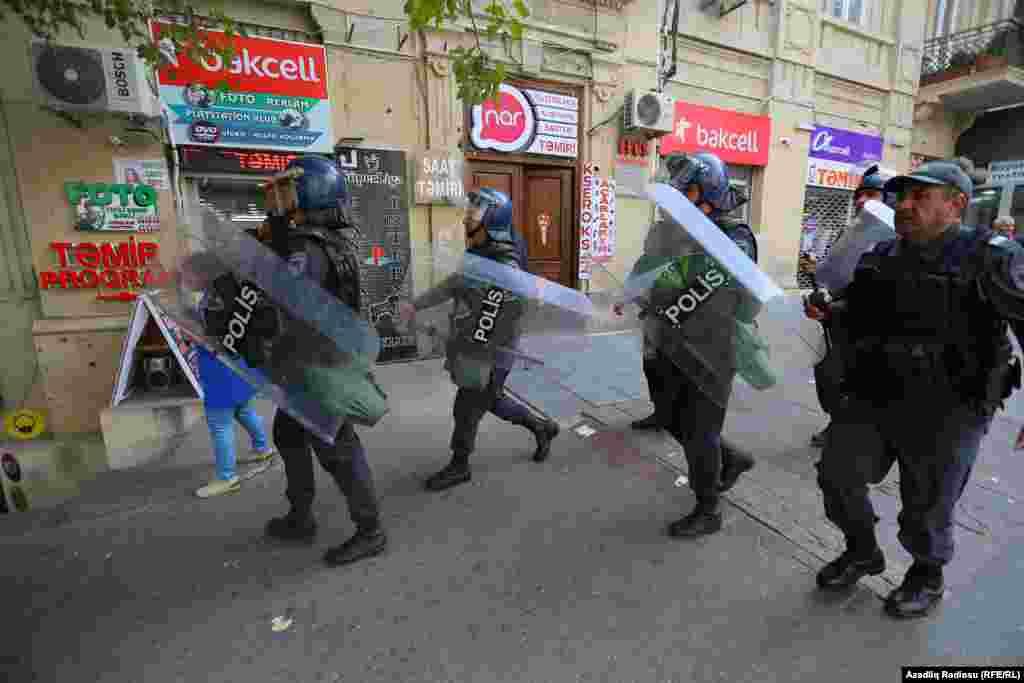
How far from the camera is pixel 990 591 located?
2.27 m

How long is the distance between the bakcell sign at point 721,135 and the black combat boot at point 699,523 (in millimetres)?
6230

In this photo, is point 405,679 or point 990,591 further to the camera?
point 990,591

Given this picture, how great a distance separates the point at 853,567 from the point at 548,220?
5.51 m

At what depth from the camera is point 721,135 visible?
7.93 metres

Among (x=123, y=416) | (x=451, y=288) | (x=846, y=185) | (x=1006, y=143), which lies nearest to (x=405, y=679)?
(x=451, y=288)

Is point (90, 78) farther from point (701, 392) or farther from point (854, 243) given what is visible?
point (854, 243)

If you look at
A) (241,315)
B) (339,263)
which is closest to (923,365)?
(339,263)

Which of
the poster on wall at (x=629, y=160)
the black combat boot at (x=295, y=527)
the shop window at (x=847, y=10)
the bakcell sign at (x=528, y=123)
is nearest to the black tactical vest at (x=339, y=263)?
the black combat boot at (x=295, y=527)

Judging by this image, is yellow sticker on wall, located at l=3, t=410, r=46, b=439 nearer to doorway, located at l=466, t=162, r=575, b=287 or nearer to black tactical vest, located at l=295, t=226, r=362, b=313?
black tactical vest, located at l=295, t=226, r=362, b=313

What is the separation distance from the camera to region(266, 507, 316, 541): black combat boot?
2656mm

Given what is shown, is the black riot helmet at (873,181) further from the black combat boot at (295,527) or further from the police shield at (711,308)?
the black combat boot at (295,527)

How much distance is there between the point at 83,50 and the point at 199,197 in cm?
148

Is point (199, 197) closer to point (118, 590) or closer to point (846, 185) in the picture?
point (118, 590)

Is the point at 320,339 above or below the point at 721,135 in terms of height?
below
